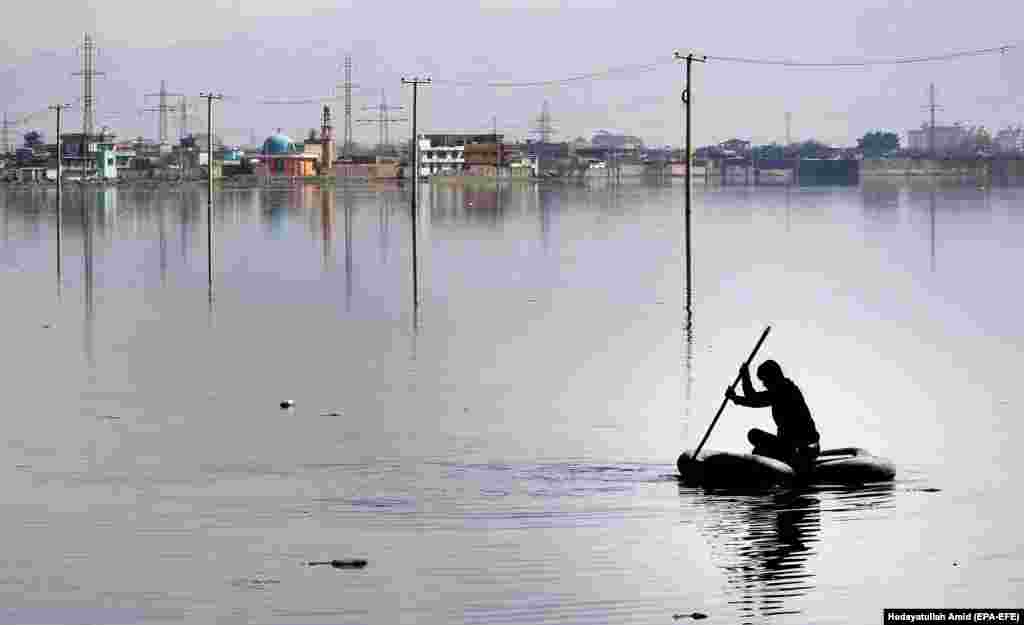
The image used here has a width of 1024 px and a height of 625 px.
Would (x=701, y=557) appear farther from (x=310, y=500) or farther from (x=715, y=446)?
(x=715, y=446)

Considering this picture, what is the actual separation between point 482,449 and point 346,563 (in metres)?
7.48

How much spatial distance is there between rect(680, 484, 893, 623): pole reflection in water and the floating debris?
10.7 ft

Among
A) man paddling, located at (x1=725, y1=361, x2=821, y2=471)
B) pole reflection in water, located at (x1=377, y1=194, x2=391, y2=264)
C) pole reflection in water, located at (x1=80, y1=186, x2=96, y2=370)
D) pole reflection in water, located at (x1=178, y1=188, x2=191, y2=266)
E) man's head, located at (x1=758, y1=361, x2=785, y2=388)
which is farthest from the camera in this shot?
pole reflection in water, located at (x1=377, y1=194, x2=391, y2=264)

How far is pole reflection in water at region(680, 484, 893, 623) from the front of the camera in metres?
16.6

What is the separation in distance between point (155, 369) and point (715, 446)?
12.8 metres

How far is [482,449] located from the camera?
25094 millimetres

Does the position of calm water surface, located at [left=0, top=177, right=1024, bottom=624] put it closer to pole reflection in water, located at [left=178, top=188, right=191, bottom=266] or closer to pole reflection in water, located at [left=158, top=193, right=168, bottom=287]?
pole reflection in water, located at [left=158, top=193, right=168, bottom=287]

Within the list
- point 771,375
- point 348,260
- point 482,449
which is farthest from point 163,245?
point 771,375

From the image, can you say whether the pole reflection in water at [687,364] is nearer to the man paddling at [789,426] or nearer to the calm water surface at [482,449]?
the calm water surface at [482,449]

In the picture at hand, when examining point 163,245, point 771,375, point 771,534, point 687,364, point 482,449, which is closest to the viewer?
point 771,534

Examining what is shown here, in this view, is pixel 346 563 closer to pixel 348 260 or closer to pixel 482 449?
pixel 482 449

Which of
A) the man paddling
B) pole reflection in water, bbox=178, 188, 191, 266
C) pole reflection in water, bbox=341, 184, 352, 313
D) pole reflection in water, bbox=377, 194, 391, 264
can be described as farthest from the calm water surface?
pole reflection in water, bbox=377, 194, 391, 264

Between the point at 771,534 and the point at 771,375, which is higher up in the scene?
the point at 771,375

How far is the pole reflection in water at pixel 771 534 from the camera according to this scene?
16594 mm
